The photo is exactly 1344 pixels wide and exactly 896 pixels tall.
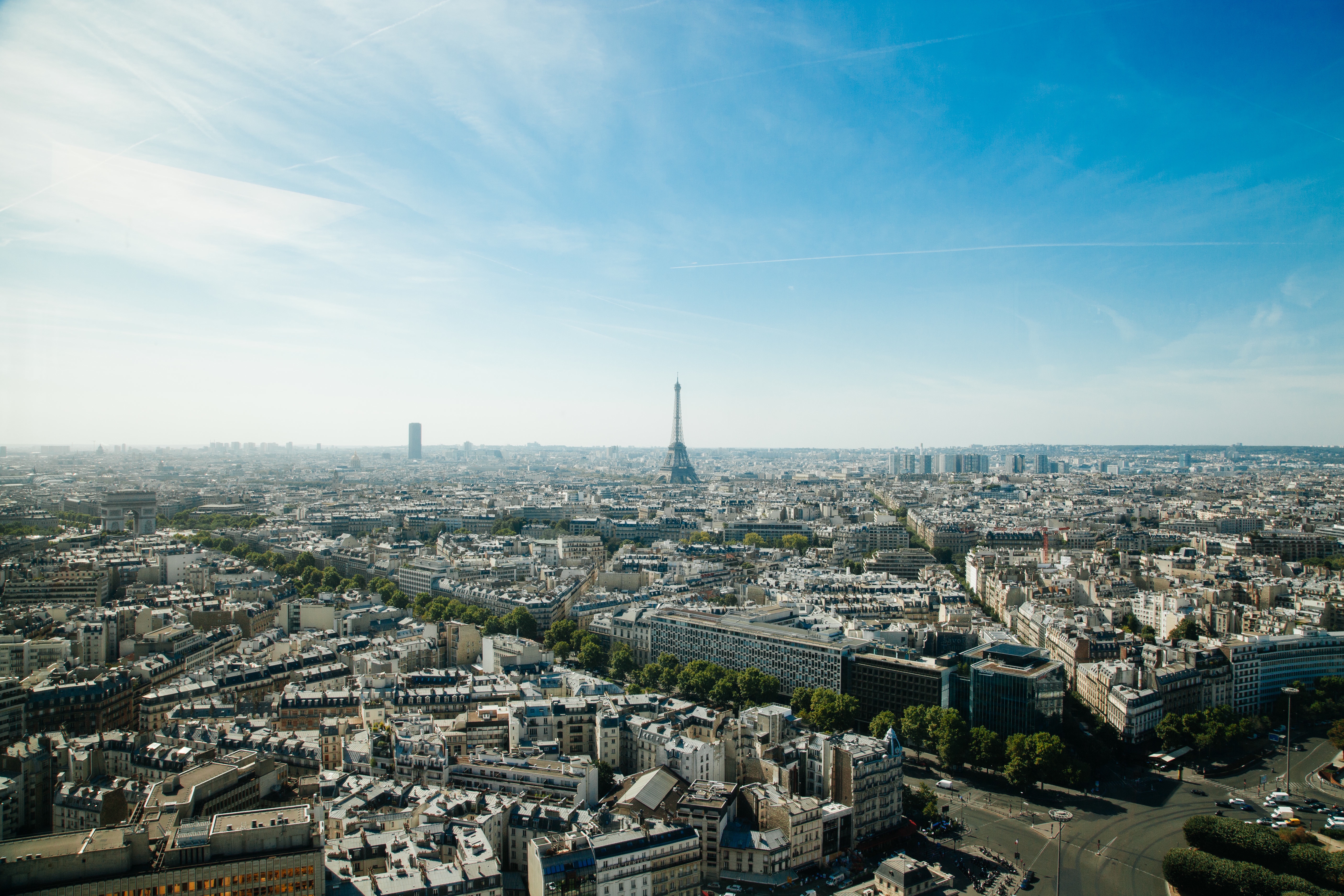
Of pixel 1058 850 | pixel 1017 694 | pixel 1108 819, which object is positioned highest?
pixel 1017 694

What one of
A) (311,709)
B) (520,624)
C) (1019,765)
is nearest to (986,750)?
(1019,765)

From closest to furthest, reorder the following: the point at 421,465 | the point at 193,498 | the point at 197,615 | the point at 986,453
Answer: the point at 197,615
the point at 193,498
the point at 421,465
the point at 986,453

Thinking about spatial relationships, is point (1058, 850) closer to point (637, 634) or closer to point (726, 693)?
point (726, 693)

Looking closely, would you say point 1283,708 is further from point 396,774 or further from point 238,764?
point 238,764

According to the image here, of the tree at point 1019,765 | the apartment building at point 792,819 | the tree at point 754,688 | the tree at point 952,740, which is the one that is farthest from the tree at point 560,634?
the tree at point 1019,765

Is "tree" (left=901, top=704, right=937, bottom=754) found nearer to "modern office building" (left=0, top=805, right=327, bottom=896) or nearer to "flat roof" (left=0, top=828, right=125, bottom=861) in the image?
"modern office building" (left=0, top=805, right=327, bottom=896)

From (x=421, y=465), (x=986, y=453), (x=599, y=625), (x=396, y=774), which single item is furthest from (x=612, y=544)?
(x=986, y=453)

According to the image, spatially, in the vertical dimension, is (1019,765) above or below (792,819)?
below
